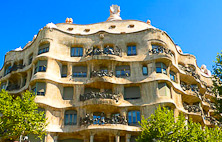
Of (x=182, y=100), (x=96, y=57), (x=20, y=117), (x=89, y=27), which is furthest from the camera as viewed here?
(x=89, y=27)

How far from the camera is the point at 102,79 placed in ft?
116

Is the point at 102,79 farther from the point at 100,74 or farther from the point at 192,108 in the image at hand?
the point at 192,108

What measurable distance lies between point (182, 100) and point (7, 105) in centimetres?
2367

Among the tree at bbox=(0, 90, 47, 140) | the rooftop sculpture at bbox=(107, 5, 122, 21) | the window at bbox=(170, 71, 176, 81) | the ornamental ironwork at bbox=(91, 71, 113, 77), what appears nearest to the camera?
the tree at bbox=(0, 90, 47, 140)

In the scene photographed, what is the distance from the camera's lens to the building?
110 ft

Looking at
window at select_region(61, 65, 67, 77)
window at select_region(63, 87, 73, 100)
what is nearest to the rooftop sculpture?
window at select_region(61, 65, 67, 77)

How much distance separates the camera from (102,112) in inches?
1364

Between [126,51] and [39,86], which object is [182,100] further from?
[39,86]

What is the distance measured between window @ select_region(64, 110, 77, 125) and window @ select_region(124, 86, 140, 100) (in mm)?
6545

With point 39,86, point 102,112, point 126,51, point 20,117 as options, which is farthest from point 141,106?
point 20,117

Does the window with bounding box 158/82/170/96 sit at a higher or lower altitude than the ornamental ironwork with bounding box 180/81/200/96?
lower

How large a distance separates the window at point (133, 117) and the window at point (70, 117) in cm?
646

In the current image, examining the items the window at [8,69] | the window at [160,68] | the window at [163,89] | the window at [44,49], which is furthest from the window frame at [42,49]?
the window at [163,89]

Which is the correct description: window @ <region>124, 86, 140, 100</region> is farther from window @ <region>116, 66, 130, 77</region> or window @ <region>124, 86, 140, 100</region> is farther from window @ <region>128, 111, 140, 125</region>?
window @ <region>128, 111, 140, 125</region>
